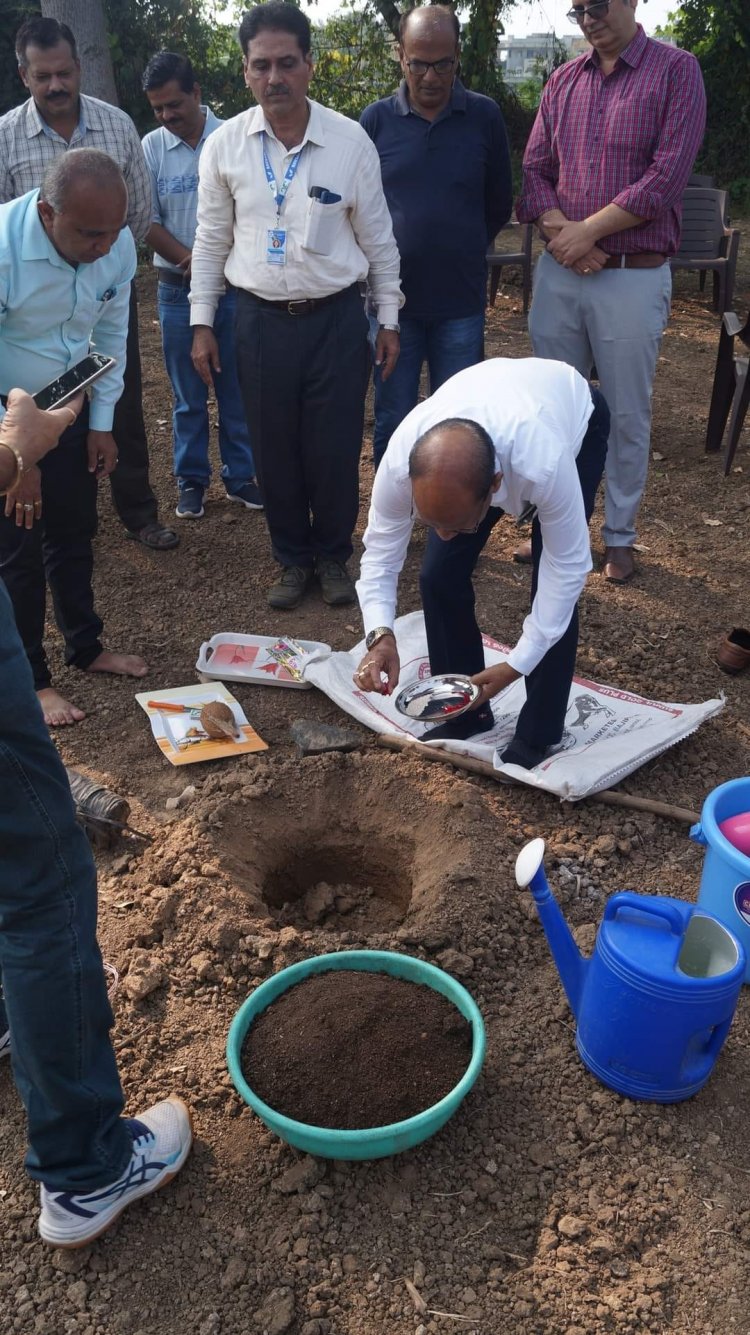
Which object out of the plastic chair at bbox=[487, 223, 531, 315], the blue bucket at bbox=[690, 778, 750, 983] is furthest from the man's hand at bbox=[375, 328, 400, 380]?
the plastic chair at bbox=[487, 223, 531, 315]

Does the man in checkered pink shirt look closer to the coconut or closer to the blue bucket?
the coconut

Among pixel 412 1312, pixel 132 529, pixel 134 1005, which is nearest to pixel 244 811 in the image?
pixel 134 1005

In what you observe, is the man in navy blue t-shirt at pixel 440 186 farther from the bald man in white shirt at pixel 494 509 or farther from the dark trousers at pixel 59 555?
the dark trousers at pixel 59 555

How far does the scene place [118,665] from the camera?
3809 mm

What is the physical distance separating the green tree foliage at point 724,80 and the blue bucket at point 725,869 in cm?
1210

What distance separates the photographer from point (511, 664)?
2732 millimetres

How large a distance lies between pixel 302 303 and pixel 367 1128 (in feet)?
9.09

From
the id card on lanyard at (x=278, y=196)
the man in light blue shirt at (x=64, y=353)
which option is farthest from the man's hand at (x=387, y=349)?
the man in light blue shirt at (x=64, y=353)

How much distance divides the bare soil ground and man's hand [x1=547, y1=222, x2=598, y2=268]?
1346 mm

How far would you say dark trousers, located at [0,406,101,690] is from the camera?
3.21 m

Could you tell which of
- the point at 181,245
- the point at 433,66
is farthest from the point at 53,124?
the point at 433,66

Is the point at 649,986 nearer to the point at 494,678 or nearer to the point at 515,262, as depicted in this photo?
the point at 494,678

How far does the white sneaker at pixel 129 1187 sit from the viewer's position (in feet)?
6.14

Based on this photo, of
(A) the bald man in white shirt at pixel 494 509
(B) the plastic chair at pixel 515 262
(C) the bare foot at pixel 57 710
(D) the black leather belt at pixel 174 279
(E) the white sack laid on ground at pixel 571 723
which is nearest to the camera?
(A) the bald man in white shirt at pixel 494 509
